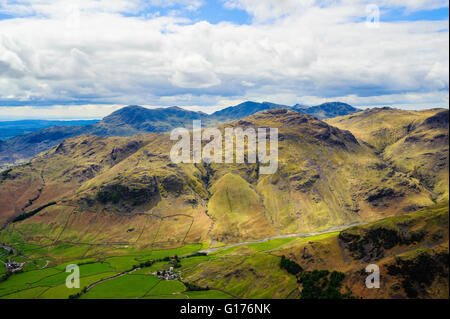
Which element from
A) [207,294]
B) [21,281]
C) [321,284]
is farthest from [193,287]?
[21,281]

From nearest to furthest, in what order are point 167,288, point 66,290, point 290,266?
1. point 290,266
2. point 167,288
3. point 66,290

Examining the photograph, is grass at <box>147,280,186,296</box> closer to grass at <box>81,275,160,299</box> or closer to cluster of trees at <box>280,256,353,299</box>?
grass at <box>81,275,160,299</box>

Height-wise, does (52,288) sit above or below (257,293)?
below

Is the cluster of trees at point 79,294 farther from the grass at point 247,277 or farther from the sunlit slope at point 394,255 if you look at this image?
the sunlit slope at point 394,255

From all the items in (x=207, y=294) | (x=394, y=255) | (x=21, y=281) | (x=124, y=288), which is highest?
(x=394, y=255)

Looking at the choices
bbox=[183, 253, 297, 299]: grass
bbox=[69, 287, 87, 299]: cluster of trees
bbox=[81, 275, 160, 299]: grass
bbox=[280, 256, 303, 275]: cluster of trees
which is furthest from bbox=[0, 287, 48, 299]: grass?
bbox=[280, 256, 303, 275]: cluster of trees

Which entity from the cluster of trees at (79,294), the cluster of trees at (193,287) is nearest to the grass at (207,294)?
the cluster of trees at (193,287)

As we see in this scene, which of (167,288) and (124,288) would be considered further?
(124,288)

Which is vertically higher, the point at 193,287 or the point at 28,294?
the point at 193,287

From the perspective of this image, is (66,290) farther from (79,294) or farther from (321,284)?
(321,284)
